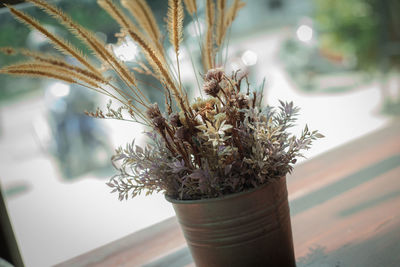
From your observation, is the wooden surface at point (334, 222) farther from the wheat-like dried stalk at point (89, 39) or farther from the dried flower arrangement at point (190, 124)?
the wheat-like dried stalk at point (89, 39)

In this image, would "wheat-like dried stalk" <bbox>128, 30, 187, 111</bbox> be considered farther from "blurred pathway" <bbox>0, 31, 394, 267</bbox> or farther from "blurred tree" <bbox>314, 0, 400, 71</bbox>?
"blurred tree" <bbox>314, 0, 400, 71</bbox>

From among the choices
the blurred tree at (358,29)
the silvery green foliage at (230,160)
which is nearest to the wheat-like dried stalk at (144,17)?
the silvery green foliage at (230,160)

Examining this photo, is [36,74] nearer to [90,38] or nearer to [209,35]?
[90,38]

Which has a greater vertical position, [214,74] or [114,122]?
[114,122]

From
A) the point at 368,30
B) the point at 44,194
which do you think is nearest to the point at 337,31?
the point at 368,30

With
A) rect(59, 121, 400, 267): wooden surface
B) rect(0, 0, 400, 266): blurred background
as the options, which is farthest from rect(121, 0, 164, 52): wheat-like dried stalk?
rect(59, 121, 400, 267): wooden surface

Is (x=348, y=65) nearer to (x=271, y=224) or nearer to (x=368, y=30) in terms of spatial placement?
(x=368, y=30)

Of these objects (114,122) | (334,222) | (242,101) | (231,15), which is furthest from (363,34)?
(242,101)
